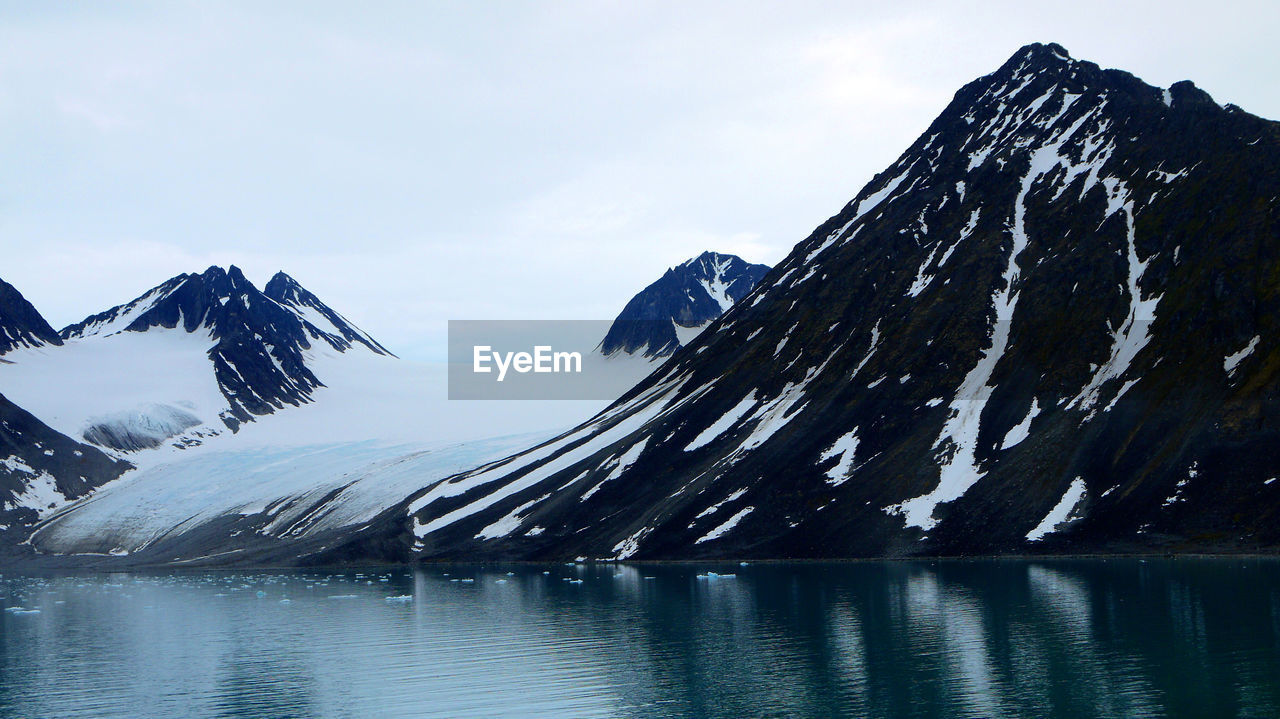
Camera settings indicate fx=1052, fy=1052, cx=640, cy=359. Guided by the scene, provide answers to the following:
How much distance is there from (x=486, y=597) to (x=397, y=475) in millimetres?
93271

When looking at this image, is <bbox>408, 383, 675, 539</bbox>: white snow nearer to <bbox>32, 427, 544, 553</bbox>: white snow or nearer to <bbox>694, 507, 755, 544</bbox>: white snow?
<bbox>32, 427, 544, 553</bbox>: white snow

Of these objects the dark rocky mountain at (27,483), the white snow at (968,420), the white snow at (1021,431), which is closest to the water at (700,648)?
the white snow at (968,420)

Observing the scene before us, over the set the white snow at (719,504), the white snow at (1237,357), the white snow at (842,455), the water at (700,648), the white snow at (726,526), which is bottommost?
the water at (700,648)

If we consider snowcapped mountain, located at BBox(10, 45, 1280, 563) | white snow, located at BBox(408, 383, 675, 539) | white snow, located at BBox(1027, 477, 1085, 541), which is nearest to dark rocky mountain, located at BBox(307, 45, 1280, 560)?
white snow, located at BBox(1027, 477, 1085, 541)

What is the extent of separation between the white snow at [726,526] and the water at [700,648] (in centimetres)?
2400

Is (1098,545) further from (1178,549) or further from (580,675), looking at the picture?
(580,675)

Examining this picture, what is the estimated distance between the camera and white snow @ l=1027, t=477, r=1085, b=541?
356ft

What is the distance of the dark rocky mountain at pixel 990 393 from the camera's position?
110062mm

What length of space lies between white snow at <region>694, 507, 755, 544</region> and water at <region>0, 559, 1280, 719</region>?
24003 millimetres

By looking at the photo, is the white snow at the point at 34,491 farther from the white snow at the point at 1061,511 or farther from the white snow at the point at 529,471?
the white snow at the point at 1061,511

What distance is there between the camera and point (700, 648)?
2288 inches

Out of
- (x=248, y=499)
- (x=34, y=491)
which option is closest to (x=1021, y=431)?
(x=248, y=499)

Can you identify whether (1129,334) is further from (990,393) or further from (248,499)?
(248,499)

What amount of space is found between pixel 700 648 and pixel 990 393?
85.6 m
